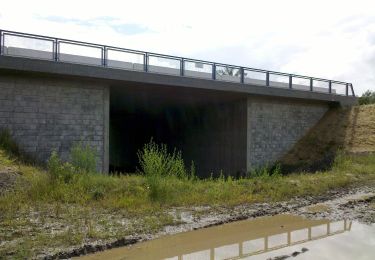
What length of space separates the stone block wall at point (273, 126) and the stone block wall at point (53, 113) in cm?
923

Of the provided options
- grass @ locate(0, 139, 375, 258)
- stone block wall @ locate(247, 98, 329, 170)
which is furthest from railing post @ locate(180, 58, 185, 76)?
grass @ locate(0, 139, 375, 258)

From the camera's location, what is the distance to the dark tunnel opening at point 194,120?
22.0m

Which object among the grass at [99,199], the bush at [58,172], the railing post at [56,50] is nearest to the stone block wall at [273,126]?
the grass at [99,199]

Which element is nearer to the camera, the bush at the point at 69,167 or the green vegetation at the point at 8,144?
the bush at the point at 69,167

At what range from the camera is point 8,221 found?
750cm

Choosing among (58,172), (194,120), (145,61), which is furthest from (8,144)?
(194,120)

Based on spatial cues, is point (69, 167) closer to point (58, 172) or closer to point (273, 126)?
point (58, 172)

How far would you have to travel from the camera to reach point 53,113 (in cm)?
1558

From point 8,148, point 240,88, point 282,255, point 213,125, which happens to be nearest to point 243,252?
point 282,255

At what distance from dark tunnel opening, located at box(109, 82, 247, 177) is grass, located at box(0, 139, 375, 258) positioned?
802cm

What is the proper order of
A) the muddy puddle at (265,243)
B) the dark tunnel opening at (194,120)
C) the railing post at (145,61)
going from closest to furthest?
the muddy puddle at (265,243), the railing post at (145,61), the dark tunnel opening at (194,120)

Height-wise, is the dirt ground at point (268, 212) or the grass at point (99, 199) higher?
the grass at point (99, 199)

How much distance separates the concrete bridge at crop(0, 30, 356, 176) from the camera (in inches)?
591

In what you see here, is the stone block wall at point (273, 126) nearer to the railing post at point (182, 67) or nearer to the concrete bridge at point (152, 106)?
the concrete bridge at point (152, 106)
